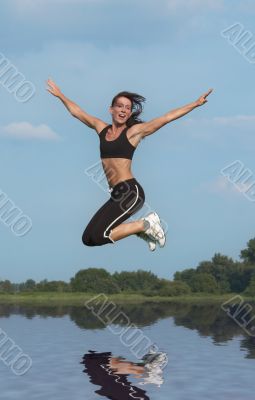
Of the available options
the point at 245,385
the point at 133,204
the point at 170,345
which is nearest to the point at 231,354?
the point at 170,345

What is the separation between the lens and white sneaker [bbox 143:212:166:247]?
56.7ft

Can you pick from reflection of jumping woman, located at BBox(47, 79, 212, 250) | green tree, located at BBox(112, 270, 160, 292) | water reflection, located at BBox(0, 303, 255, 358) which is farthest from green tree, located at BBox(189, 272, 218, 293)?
reflection of jumping woman, located at BBox(47, 79, 212, 250)

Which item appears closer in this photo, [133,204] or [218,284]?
[133,204]

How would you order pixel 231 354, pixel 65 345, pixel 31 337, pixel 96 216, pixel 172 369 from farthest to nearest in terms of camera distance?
1. pixel 31 337
2. pixel 65 345
3. pixel 231 354
4. pixel 172 369
5. pixel 96 216

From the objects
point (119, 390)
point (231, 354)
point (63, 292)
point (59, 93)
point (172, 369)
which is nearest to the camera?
point (59, 93)

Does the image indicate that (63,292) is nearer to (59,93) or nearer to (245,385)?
(245,385)

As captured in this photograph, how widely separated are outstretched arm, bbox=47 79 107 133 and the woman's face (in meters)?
0.71

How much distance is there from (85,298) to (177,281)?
27.8m

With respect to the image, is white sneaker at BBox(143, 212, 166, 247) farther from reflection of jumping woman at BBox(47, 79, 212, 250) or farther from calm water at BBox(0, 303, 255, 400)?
calm water at BBox(0, 303, 255, 400)

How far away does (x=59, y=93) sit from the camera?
58.5 ft

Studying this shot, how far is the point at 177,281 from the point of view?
539 feet

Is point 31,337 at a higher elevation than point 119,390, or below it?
higher

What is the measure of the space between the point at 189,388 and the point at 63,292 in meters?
131

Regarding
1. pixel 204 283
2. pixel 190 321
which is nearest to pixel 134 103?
pixel 190 321
